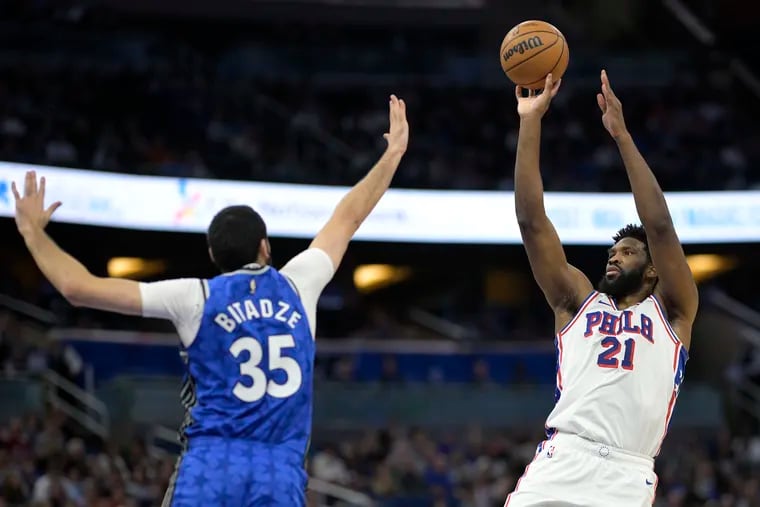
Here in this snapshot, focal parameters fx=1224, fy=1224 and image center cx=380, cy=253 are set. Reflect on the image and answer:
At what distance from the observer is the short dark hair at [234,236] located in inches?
175

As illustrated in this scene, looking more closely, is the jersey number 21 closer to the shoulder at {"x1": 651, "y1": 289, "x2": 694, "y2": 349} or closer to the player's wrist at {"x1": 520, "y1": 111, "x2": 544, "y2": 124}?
the player's wrist at {"x1": 520, "y1": 111, "x2": 544, "y2": 124}

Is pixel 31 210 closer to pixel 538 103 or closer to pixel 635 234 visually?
pixel 538 103

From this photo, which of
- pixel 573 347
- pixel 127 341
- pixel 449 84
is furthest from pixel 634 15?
pixel 573 347

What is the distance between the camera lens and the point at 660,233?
536cm

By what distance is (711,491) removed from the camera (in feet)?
55.9

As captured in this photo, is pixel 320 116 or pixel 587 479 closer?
pixel 587 479

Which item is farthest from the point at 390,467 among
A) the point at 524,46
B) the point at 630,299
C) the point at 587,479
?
the point at 587,479

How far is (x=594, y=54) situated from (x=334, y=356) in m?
10.9

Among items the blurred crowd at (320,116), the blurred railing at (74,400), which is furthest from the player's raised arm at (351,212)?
the blurred crowd at (320,116)

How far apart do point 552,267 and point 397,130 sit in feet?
3.16

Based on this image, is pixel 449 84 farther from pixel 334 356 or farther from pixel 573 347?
pixel 573 347

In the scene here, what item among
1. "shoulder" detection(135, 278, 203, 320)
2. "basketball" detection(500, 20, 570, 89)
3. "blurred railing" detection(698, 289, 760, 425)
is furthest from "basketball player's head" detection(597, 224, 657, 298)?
"blurred railing" detection(698, 289, 760, 425)

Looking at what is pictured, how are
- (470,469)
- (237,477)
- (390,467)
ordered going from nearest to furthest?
(237,477) < (390,467) < (470,469)

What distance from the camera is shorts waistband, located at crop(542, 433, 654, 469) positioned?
518cm
